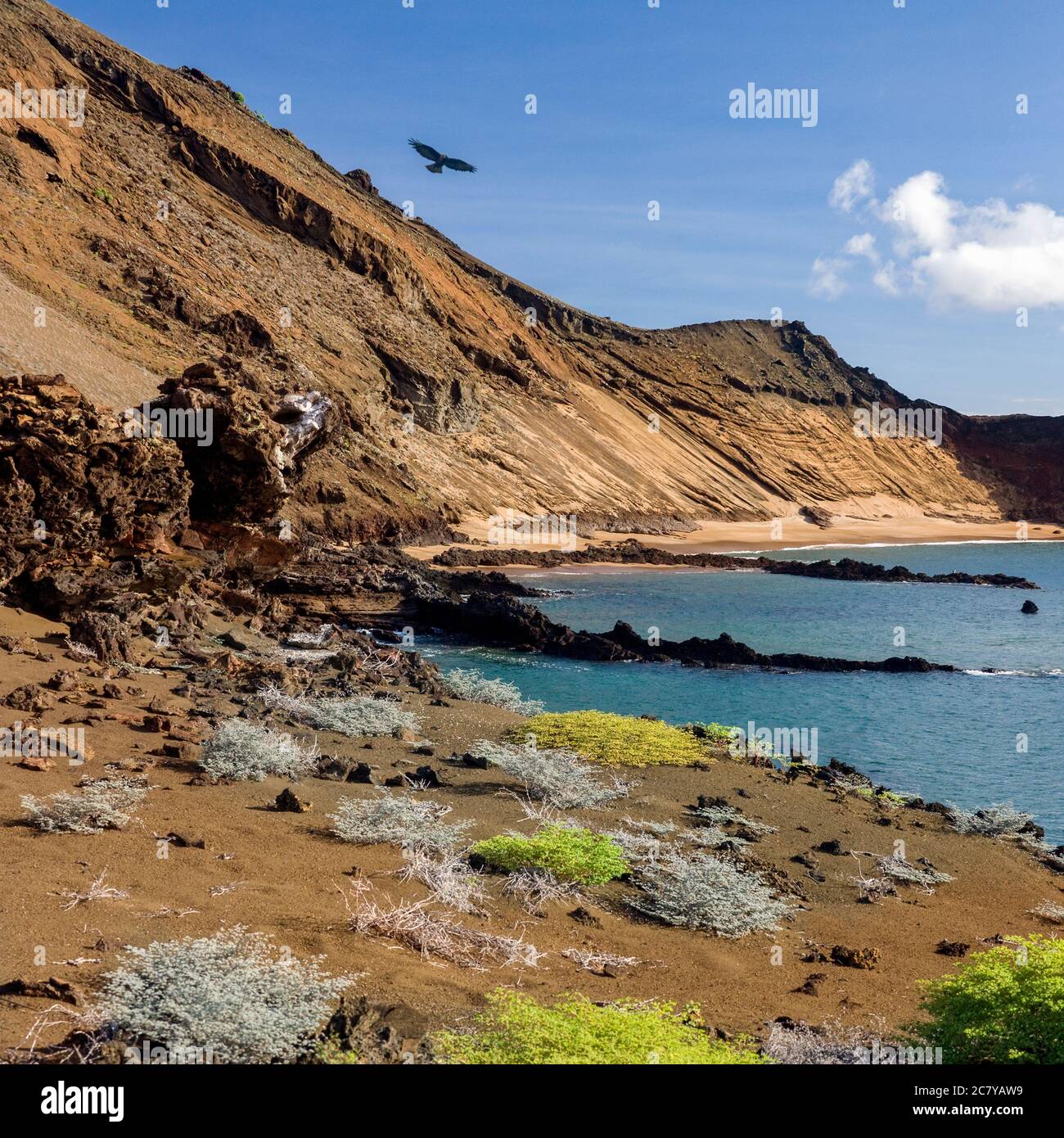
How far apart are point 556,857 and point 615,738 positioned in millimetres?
6120

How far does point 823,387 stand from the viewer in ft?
324

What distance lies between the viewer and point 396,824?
8.98 metres

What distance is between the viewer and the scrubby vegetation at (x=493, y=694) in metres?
17.4

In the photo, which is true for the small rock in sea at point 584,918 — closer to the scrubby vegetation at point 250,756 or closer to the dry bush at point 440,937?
the dry bush at point 440,937

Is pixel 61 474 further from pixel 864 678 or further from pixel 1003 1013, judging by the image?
pixel 864 678

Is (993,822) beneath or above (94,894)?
beneath

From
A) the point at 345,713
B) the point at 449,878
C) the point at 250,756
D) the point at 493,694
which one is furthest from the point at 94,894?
the point at 493,694

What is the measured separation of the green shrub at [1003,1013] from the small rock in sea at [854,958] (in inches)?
65.0

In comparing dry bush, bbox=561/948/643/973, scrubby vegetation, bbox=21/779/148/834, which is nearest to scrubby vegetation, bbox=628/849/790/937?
dry bush, bbox=561/948/643/973

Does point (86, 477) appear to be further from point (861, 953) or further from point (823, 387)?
point (823, 387)
